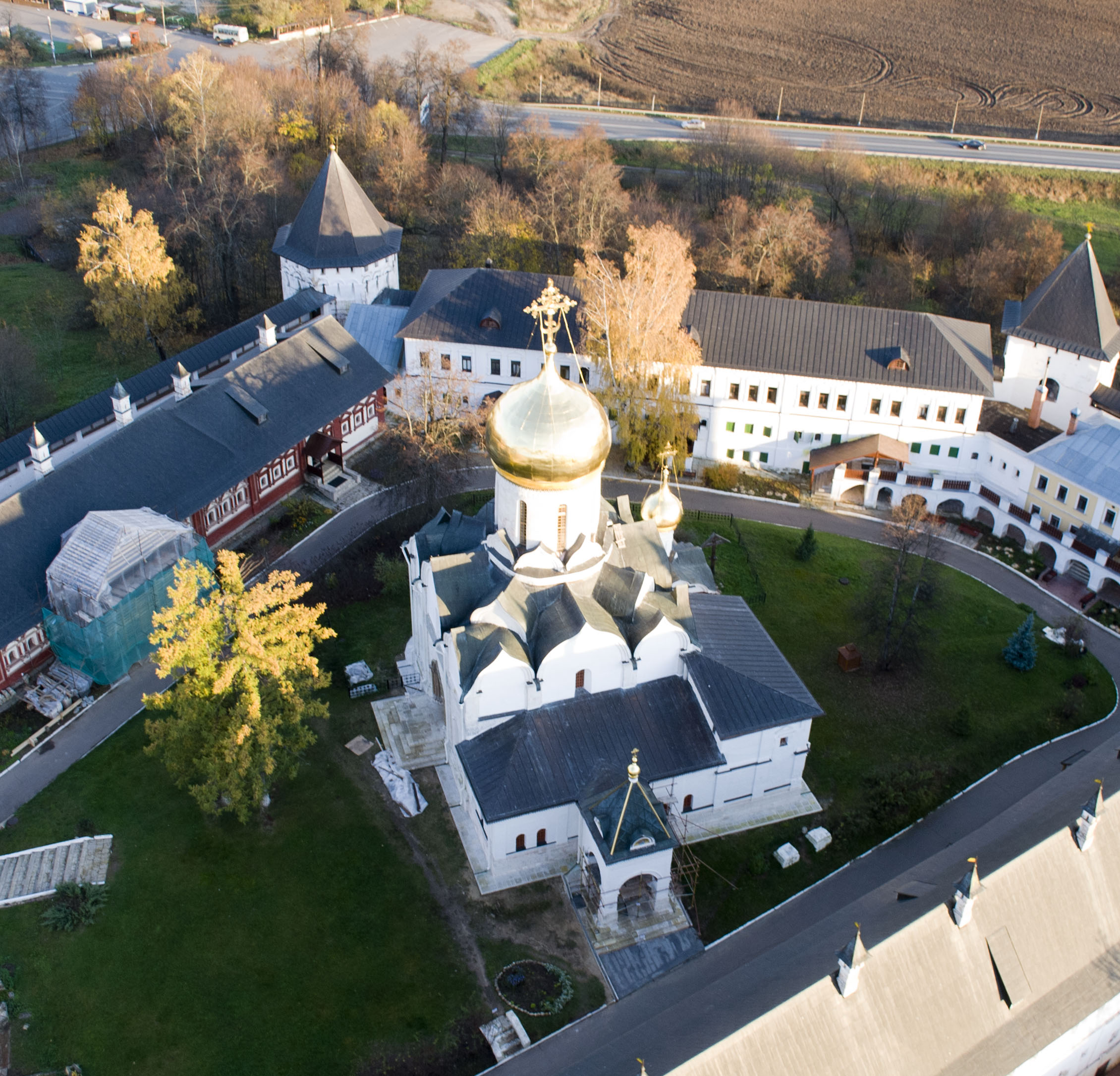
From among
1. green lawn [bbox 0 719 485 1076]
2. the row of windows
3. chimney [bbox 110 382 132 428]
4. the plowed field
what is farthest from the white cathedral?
the plowed field

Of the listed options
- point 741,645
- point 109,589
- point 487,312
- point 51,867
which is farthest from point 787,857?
point 487,312

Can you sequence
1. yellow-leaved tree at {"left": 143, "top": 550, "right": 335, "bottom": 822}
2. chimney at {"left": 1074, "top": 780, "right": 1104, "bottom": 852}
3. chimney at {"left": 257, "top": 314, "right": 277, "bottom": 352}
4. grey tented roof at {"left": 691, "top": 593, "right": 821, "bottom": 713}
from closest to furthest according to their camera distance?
1. chimney at {"left": 1074, "top": 780, "right": 1104, "bottom": 852}
2. yellow-leaved tree at {"left": 143, "top": 550, "right": 335, "bottom": 822}
3. grey tented roof at {"left": 691, "top": 593, "right": 821, "bottom": 713}
4. chimney at {"left": 257, "top": 314, "right": 277, "bottom": 352}

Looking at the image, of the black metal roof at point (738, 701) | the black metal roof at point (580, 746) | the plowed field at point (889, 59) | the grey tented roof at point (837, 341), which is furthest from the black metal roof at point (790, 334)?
the plowed field at point (889, 59)

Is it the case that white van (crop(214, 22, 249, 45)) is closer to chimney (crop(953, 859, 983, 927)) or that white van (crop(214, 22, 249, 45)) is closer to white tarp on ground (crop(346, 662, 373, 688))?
white tarp on ground (crop(346, 662, 373, 688))

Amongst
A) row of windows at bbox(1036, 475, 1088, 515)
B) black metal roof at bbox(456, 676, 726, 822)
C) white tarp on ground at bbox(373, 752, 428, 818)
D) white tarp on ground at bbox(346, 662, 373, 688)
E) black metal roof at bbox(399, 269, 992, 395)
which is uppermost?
black metal roof at bbox(399, 269, 992, 395)

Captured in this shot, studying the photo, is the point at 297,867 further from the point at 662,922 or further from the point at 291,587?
the point at 662,922

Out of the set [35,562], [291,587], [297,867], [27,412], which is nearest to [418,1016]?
[297,867]
